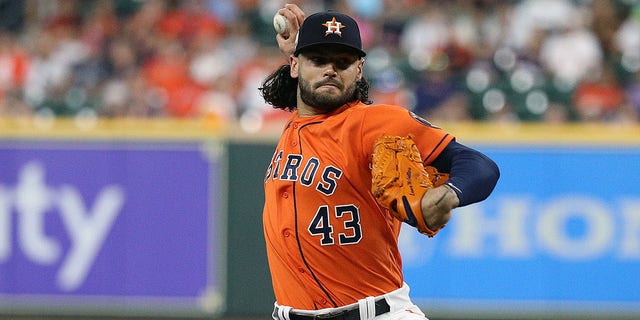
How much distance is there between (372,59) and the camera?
10.3m

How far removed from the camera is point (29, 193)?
8.77 metres

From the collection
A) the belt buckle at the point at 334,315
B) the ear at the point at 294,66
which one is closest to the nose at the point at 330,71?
the ear at the point at 294,66

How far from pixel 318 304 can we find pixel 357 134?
648 mm

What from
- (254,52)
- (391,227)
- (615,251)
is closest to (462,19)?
(254,52)

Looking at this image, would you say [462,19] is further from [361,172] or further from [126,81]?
[361,172]

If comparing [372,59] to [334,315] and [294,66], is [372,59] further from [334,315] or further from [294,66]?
[334,315]

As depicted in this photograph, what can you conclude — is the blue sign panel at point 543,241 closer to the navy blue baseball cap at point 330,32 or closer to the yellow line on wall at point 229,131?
the yellow line on wall at point 229,131

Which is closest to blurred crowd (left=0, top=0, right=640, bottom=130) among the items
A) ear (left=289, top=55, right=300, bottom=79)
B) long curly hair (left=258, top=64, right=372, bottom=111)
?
long curly hair (left=258, top=64, right=372, bottom=111)

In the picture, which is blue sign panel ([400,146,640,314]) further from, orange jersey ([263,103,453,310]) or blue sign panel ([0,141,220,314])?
orange jersey ([263,103,453,310])

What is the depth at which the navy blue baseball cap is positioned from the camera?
152 inches

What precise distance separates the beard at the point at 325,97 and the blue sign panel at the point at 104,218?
4.78 meters

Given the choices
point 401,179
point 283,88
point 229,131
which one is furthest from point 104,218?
point 401,179

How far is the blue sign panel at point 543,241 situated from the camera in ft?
28.0

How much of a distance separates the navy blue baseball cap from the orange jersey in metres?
0.25
